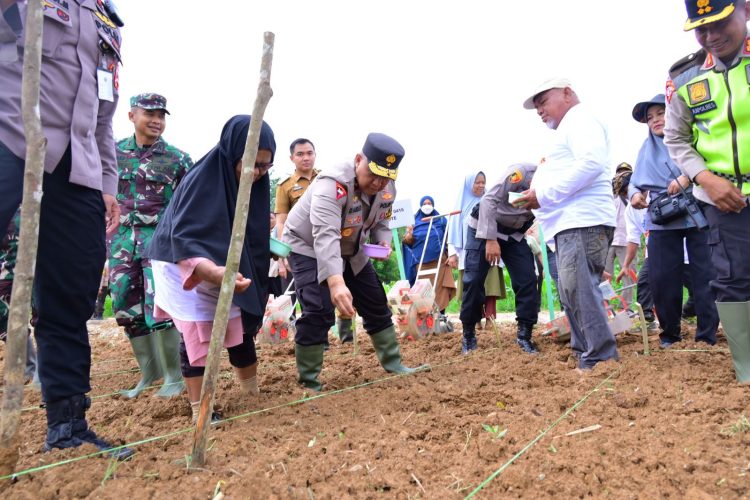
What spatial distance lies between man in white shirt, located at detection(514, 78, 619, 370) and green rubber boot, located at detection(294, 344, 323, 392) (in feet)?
5.17

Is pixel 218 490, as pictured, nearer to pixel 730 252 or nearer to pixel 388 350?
pixel 388 350

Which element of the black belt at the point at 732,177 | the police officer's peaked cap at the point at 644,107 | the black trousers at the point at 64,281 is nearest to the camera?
the black trousers at the point at 64,281

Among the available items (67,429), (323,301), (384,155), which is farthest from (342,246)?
(67,429)

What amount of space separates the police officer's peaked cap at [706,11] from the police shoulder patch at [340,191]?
190 cm

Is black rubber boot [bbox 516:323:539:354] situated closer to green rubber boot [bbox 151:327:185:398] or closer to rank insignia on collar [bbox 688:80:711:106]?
rank insignia on collar [bbox 688:80:711:106]

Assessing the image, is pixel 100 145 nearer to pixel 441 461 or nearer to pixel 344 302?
pixel 344 302

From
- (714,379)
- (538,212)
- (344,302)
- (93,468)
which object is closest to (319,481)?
(93,468)

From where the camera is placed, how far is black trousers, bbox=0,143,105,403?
6.93ft

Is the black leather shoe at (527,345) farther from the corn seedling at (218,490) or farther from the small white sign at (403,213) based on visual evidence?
the corn seedling at (218,490)

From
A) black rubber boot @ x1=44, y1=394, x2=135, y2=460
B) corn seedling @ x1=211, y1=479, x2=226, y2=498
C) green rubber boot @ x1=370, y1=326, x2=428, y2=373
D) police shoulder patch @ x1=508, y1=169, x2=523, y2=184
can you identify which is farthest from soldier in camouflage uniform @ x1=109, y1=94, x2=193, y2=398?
police shoulder patch @ x1=508, y1=169, x2=523, y2=184

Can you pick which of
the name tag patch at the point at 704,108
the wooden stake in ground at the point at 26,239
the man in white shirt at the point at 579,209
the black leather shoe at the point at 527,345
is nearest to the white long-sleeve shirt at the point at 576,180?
the man in white shirt at the point at 579,209

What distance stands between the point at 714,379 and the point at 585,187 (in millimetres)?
1276

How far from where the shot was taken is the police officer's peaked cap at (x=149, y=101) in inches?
151

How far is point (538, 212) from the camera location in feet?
12.2
